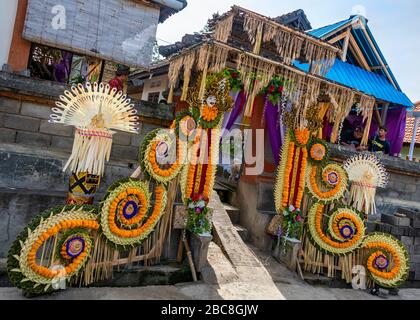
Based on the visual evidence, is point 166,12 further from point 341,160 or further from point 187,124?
point 341,160

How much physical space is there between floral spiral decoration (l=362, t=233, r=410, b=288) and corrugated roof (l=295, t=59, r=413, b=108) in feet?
27.2

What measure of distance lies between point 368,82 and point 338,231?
10314mm

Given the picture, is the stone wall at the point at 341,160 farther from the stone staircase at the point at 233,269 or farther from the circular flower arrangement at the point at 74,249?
the circular flower arrangement at the point at 74,249

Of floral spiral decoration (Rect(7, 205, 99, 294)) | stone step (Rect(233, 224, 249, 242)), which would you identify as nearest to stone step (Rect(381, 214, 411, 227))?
stone step (Rect(233, 224, 249, 242))

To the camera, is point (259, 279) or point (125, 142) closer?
point (259, 279)

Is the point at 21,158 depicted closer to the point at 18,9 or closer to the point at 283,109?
the point at 18,9

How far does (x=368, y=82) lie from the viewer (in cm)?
1470

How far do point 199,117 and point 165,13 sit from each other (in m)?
5.15

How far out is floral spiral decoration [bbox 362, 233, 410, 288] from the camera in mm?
6645

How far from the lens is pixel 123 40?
8836mm

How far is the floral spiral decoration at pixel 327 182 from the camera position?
692cm

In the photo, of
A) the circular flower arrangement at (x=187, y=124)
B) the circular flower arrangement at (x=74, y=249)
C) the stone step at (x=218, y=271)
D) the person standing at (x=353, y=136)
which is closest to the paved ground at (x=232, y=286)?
the stone step at (x=218, y=271)

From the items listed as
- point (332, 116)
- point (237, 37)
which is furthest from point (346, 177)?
point (237, 37)

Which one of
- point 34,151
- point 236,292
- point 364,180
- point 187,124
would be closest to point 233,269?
point 236,292
